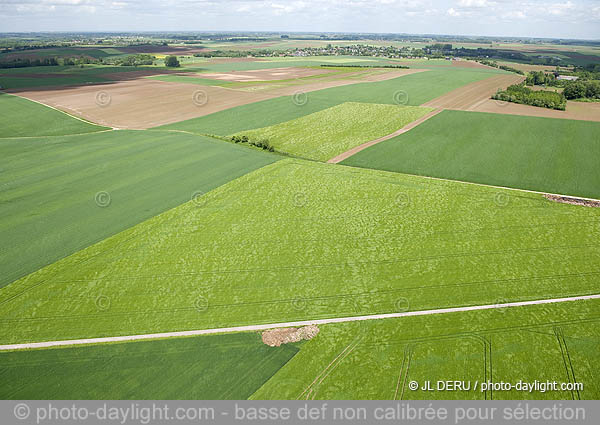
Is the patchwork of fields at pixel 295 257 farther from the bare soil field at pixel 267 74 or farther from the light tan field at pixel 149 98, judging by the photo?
the bare soil field at pixel 267 74

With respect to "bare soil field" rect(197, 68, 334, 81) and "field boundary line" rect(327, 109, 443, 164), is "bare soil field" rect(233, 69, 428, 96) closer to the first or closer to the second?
"bare soil field" rect(197, 68, 334, 81)

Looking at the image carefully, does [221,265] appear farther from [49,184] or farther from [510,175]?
[510,175]

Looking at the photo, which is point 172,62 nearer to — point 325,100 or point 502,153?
point 325,100

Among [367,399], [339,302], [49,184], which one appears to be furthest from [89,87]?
[367,399]

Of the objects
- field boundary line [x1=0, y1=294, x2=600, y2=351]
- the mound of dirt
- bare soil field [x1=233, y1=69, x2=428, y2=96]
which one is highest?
bare soil field [x1=233, y1=69, x2=428, y2=96]

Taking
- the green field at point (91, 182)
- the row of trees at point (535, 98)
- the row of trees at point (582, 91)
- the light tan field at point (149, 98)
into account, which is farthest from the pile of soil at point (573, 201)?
the row of trees at point (582, 91)

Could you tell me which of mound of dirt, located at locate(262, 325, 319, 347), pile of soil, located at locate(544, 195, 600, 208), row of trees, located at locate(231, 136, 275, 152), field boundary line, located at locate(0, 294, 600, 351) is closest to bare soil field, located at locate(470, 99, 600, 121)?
pile of soil, located at locate(544, 195, 600, 208)
